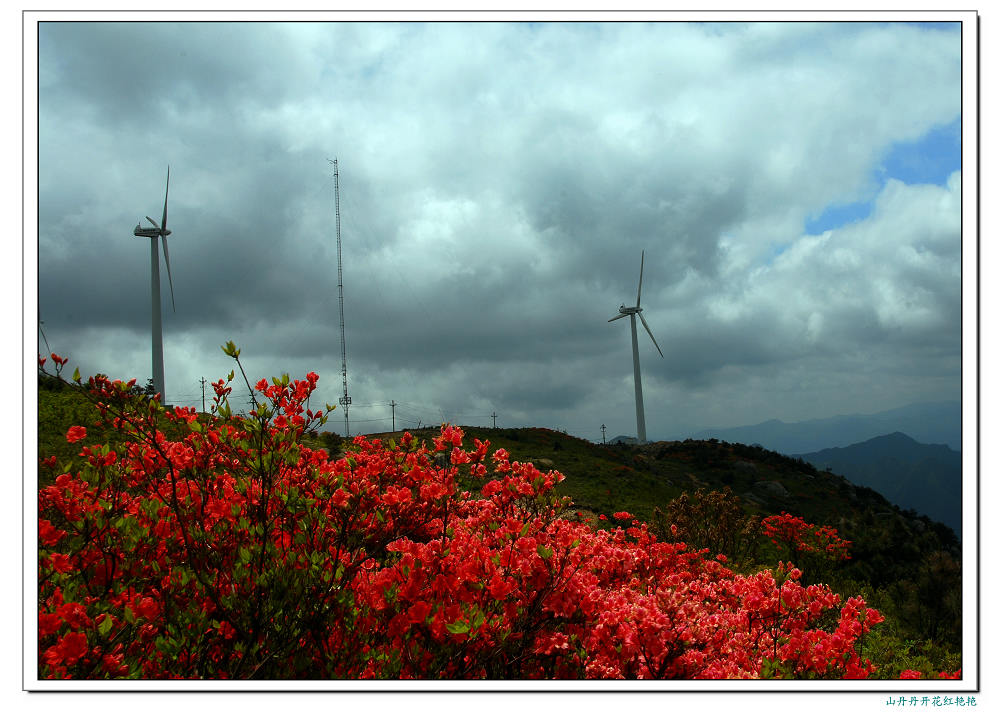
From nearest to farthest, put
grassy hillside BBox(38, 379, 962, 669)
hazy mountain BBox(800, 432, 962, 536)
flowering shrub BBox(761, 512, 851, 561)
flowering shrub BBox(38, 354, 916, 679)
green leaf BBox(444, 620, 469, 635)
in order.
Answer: green leaf BBox(444, 620, 469, 635), flowering shrub BBox(38, 354, 916, 679), hazy mountain BBox(800, 432, 962, 536), grassy hillside BBox(38, 379, 962, 669), flowering shrub BBox(761, 512, 851, 561)

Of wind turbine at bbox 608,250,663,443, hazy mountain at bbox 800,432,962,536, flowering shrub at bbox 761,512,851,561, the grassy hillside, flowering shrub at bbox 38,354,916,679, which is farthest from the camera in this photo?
wind turbine at bbox 608,250,663,443

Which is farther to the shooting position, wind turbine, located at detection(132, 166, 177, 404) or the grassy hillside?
wind turbine, located at detection(132, 166, 177, 404)

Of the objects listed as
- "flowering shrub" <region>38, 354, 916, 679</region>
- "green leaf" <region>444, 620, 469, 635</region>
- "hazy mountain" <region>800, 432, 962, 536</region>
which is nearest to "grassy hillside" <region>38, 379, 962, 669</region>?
"flowering shrub" <region>38, 354, 916, 679</region>

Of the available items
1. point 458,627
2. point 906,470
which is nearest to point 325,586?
point 458,627

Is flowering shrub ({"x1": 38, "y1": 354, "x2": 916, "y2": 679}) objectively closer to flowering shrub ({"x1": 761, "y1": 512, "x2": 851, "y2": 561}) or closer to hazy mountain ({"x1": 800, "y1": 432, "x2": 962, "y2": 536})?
hazy mountain ({"x1": 800, "y1": 432, "x2": 962, "y2": 536})

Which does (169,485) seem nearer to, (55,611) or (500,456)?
(55,611)

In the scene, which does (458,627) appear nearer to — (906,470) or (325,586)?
(325,586)
